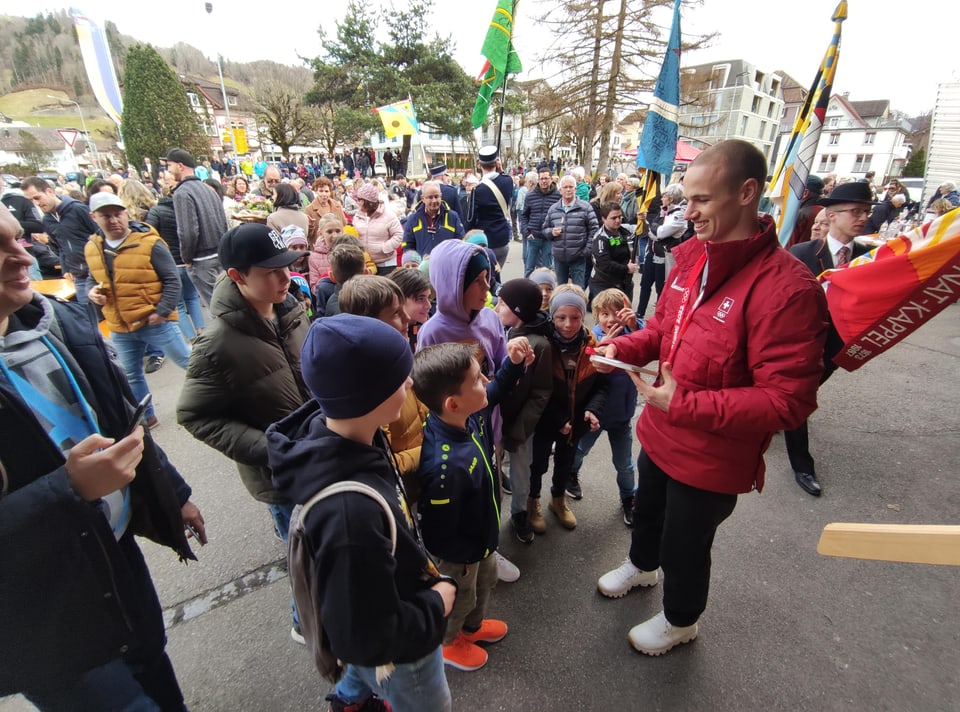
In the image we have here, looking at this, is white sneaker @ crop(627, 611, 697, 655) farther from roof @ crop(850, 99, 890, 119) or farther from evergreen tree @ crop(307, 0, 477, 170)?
roof @ crop(850, 99, 890, 119)

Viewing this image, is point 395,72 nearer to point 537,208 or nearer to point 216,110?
point 537,208

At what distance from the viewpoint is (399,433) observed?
2020 millimetres

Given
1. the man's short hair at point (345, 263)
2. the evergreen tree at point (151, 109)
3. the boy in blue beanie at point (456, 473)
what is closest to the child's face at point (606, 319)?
the boy in blue beanie at point (456, 473)

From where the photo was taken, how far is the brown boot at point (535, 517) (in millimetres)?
2898

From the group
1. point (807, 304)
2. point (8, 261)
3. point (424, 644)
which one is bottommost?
point (424, 644)

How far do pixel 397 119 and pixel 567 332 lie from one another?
32.2 ft

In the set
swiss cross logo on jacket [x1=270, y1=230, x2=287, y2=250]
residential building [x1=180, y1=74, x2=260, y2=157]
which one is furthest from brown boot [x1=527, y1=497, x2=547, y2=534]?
residential building [x1=180, y1=74, x2=260, y2=157]

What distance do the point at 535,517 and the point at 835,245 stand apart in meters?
2.99

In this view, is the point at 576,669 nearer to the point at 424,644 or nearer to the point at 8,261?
the point at 424,644

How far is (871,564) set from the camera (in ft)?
8.59

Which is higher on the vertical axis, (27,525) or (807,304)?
(807,304)

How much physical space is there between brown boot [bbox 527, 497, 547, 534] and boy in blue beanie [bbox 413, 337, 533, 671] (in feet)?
3.00

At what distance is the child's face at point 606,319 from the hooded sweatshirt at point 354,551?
1975mm

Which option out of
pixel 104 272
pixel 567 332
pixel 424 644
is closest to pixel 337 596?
pixel 424 644
